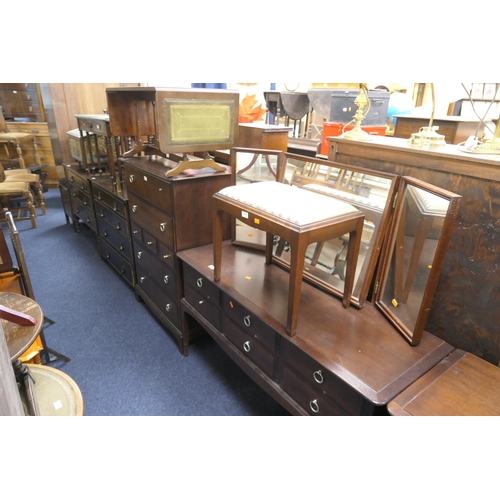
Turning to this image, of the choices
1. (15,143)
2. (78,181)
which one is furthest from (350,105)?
(15,143)

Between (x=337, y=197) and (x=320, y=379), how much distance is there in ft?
2.51

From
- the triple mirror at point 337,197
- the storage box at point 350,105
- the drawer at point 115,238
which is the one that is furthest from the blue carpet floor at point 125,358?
the storage box at point 350,105

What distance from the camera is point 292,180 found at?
1787mm

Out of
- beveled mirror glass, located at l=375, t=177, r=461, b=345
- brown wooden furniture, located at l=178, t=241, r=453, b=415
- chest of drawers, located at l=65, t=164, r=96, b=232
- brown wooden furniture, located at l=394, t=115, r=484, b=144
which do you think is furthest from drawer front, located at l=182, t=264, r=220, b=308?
Result: chest of drawers, located at l=65, t=164, r=96, b=232

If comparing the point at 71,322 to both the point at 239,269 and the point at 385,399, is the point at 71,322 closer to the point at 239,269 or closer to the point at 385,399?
the point at 239,269

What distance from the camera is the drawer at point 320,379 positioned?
1.19 m

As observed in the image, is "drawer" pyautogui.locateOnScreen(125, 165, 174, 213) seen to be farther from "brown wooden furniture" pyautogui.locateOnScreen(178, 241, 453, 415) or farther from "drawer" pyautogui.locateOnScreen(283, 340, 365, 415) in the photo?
"drawer" pyautogui.locateOnScreen(283, 340, 365, 415)

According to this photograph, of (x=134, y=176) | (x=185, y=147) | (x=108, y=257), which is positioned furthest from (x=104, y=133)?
(x=185, y=147)

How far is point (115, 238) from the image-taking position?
319 cm

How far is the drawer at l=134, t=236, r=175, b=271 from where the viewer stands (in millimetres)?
2240

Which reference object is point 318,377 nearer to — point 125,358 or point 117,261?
point 125,358

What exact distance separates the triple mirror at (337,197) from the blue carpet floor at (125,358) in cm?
90

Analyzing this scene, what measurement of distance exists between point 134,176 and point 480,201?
201 centimetres

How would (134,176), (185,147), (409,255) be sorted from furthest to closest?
(134,176)
(185,147)
(409,255)
